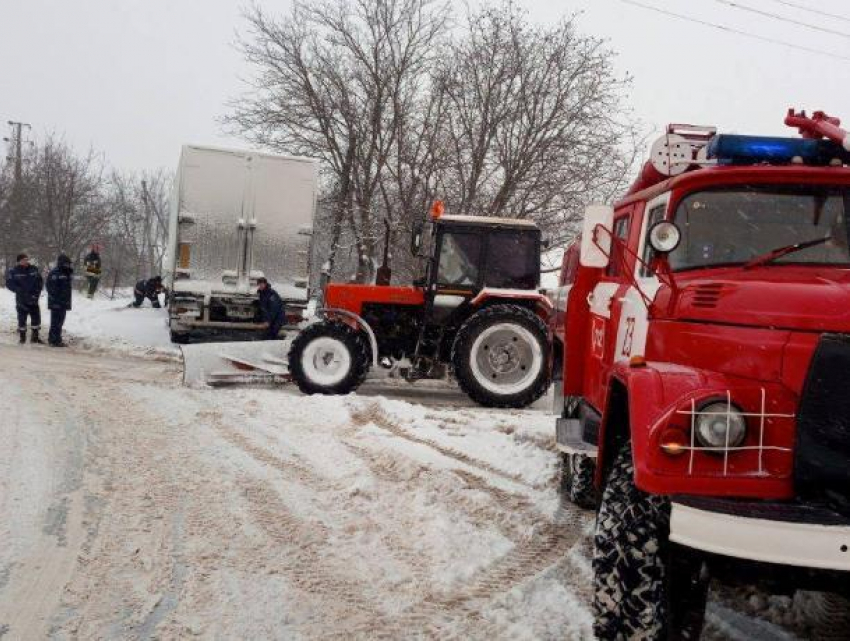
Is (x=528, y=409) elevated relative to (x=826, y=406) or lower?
lower

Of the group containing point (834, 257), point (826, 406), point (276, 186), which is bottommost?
point (826, 406)

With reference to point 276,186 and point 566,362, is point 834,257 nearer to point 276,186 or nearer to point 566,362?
point 566,362

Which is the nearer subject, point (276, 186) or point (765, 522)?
point (765, 522)

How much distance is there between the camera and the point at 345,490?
19.6ft

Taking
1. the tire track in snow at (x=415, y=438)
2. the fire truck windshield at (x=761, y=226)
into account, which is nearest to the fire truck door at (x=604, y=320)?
the fire truck windshield at (x=761, y=226)

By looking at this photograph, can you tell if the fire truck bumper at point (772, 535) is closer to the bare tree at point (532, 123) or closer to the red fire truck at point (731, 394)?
the red fire truck at point (731, 394)

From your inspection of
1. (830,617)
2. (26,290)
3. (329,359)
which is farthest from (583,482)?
(26,290)

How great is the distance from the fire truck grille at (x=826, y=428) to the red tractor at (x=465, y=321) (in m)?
7.62

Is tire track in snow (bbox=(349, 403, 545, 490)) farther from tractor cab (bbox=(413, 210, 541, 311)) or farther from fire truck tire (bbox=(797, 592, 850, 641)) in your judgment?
fire truck tire (bbox=(797, 592, 850, 641))

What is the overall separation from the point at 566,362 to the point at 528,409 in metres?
5.18

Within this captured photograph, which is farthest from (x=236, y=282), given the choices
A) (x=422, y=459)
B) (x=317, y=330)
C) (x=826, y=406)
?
(x=826, y=406)

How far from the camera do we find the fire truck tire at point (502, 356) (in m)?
10.5

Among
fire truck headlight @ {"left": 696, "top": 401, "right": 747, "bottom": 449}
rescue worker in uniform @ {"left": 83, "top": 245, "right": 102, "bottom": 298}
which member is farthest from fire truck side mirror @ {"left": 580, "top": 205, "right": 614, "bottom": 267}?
rescue worker in uniform @ {"left": 83, "top": 245, "right": 102, "bottom": 298}

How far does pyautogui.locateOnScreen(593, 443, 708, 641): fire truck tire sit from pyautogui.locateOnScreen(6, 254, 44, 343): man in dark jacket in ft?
47.8
